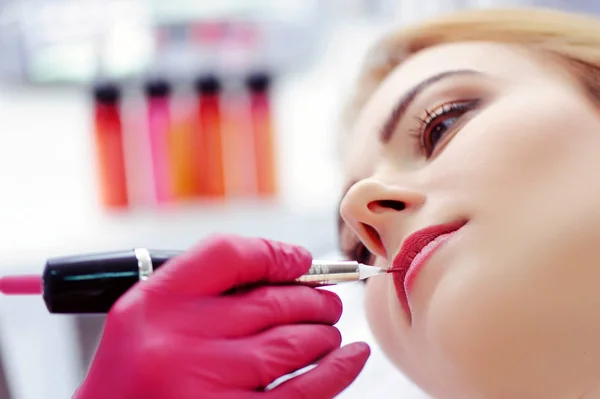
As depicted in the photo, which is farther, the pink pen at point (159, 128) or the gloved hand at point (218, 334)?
the pink pen at point (159, 128)

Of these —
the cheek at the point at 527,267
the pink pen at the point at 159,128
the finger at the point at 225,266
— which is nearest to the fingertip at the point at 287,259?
the finger at the point at 225,266

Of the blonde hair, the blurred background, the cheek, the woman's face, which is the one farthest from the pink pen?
the cheek

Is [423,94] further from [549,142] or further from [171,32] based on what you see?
[171,32]

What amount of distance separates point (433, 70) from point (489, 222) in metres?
0.20

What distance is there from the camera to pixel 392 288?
0.64 m

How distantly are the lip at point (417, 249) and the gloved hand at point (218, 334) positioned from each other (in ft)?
0.28

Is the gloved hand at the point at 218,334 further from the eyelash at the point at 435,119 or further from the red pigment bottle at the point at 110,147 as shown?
the red pigment bottle at the point at 110,147

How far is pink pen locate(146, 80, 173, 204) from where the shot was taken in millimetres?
1318

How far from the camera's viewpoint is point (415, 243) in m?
0.59

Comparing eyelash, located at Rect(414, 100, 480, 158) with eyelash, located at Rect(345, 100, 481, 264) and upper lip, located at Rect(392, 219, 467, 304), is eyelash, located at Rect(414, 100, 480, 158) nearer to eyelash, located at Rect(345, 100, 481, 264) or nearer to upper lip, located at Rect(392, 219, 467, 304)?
eyelash, located at Rect(345, 100, 481, 264)

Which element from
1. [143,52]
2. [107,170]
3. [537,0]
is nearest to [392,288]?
[537,0]

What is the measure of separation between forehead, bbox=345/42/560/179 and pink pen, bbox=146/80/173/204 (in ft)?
2.14

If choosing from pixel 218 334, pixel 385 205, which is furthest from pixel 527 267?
pixel 218 334

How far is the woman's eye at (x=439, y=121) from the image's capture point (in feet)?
2.11
